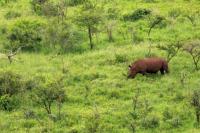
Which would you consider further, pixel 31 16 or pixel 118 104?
pixel 31 16

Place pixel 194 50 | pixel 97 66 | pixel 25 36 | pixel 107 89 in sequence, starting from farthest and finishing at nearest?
pixel 25 36 → pixel 97 66 → pixel 194 50 → pixel 107 89

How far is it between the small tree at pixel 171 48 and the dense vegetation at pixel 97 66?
6 cm

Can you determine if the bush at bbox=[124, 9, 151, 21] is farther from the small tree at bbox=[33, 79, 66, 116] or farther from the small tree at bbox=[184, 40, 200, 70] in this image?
the small tree at bbox=[33, 79, 66, 116]

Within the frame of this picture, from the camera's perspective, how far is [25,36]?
923 inches

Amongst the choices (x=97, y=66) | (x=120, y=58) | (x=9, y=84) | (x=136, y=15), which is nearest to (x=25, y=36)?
(x=97, y=66)

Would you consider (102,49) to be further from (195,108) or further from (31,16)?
(195,108)

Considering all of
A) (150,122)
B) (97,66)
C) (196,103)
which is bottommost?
(150,122)

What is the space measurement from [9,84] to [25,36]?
17.0ft

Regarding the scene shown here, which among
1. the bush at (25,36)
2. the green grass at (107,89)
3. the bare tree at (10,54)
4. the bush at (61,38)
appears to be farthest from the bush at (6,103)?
the bush at (25,36)

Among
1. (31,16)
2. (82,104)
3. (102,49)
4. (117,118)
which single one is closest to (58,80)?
(82,104)

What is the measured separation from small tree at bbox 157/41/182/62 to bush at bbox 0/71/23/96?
577 cm

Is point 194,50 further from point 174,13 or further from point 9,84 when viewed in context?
point 9,84

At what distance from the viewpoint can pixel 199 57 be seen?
20.6 metres

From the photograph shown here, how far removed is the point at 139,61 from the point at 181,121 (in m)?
4.19
